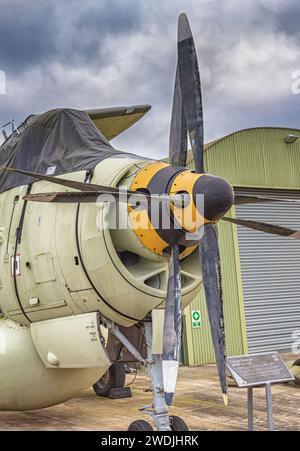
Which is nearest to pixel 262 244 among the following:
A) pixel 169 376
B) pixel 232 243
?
pixel 232 243

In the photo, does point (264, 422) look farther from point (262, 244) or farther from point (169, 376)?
point (262, 244)

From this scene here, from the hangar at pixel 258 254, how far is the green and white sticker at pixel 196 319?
0.05 m

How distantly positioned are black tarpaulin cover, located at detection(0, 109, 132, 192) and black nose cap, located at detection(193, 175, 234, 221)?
1428 millimetres

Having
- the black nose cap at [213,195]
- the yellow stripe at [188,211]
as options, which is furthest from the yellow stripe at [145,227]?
the black nose cap at [213,195]

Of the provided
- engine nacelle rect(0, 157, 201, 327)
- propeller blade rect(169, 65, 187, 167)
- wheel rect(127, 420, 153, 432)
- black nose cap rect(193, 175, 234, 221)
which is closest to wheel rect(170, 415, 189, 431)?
wheel rect(127, 420, 153, 432)

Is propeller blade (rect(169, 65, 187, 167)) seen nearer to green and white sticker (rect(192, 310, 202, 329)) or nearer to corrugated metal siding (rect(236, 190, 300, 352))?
green and white sticker (rect(192, 310, 202, 329))

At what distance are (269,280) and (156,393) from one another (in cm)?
1108

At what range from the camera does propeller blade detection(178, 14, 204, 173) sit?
235 inches

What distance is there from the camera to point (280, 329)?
16.5 meters

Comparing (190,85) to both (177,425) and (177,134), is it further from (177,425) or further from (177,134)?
(177,425)

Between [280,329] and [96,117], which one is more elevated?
[96,117]

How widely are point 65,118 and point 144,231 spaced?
7.39 feet

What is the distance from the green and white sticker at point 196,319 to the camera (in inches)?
576

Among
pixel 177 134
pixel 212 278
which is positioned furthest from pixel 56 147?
pixel 212 278
